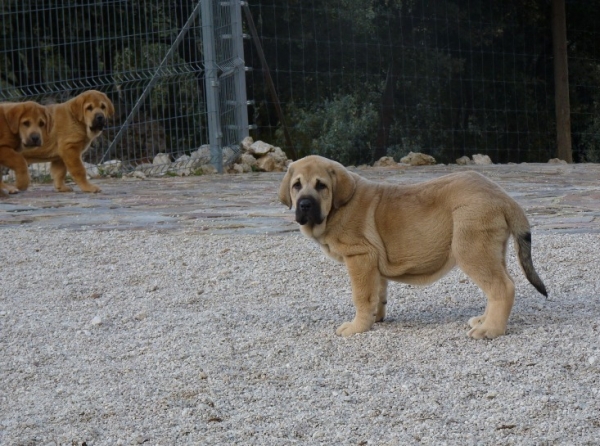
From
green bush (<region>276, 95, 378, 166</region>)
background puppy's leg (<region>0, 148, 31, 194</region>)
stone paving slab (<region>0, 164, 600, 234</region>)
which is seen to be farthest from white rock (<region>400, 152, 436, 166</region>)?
background puppy's leg (<region>0, 148, 31, 194</region>)

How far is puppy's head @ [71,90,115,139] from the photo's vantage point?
10.4 metres

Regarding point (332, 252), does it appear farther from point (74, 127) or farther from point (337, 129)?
point (337, 129)

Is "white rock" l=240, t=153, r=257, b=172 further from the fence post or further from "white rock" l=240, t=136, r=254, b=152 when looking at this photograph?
the fence post

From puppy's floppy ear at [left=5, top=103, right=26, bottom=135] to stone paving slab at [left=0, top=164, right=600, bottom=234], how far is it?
78 cm

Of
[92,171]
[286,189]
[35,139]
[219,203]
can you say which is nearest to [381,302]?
[286,189]

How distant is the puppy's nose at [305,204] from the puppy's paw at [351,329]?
61 centimetres

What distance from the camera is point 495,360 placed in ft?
13.3

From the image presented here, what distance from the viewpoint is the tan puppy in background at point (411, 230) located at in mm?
4449

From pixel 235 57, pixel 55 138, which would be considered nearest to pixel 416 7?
pixel 235 57

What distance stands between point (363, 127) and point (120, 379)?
1272 cm

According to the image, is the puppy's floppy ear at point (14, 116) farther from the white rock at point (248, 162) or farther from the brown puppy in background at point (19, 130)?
the white rock at point (248, 162)

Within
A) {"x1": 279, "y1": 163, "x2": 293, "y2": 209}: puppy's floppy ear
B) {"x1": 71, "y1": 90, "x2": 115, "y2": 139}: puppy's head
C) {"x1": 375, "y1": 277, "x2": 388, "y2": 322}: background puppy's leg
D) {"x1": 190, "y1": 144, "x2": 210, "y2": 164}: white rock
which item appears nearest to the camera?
{"x1": 279, "y1": 163, "x2": 293, "y2": 209}: puppy's floppy ear

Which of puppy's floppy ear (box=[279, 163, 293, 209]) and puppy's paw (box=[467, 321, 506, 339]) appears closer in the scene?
puppy's paw (box=[467, 321, 506, 339])

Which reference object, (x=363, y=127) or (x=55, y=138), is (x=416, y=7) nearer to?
(x=363, y=127)
